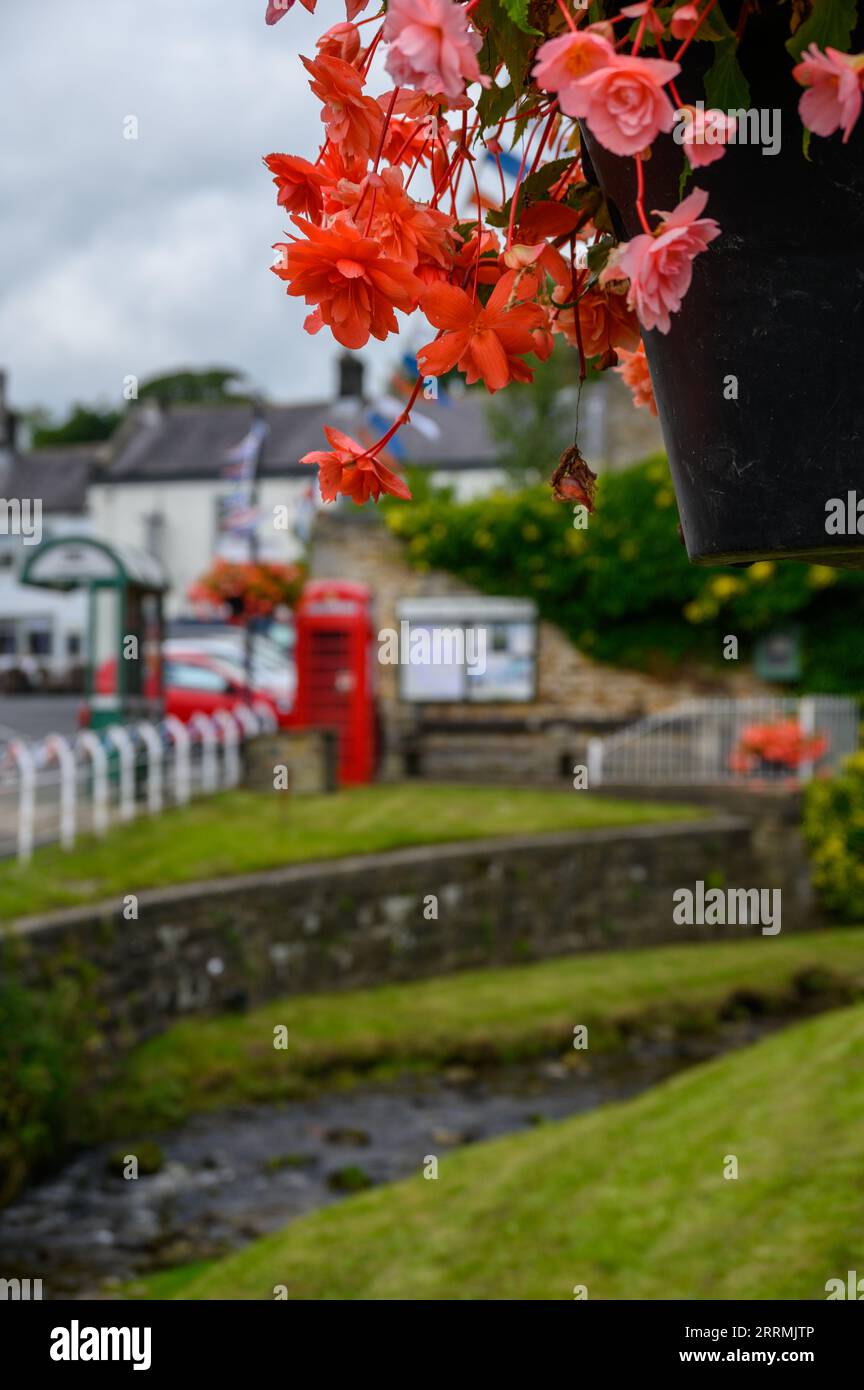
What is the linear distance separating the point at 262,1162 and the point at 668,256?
9.68 meters

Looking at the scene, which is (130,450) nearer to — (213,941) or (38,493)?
(38,493)

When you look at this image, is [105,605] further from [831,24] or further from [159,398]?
[159,398]

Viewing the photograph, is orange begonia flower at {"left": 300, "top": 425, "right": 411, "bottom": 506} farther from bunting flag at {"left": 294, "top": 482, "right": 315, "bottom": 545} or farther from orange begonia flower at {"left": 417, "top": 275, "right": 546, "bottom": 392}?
bunting flag at {"left": 294, "top": 482, "right": 315, "bottom": 545}

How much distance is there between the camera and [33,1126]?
941cm

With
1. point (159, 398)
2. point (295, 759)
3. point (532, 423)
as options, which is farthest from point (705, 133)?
point (159, 398)

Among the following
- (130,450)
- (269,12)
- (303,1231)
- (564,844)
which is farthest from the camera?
(130,450)

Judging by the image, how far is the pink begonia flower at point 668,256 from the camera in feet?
3.41

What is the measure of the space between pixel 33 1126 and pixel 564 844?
26.4ft

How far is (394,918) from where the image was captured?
47.9 ft

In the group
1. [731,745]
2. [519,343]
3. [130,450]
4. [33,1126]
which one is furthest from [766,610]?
[130,450]

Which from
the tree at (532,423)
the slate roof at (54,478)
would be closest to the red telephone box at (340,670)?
the tree at (532,423)

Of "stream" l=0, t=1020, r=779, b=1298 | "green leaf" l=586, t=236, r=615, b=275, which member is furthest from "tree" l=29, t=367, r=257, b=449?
"green leaf" l=586, t=236, r=615, b=275

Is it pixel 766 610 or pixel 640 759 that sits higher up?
pixel 766 610

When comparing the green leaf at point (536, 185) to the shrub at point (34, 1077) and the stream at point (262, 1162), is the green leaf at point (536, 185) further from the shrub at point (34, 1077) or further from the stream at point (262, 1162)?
the shrub at point (34, 1077)
